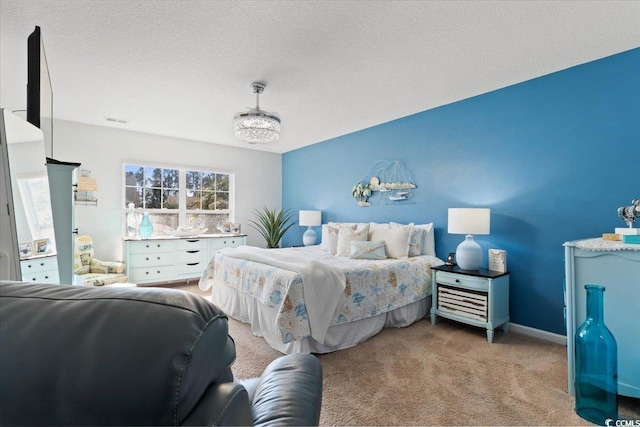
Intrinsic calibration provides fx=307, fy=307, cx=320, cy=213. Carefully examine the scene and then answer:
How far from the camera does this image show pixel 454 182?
3.62 metres

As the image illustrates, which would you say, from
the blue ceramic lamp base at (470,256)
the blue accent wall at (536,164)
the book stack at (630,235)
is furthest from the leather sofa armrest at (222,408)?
the blue accent wall at (536,164)

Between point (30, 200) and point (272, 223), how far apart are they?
444cm

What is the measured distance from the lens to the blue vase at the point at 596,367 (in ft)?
5.69

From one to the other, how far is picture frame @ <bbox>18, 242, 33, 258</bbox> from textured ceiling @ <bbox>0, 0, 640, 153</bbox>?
1.57 metres

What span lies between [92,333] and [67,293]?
129mm

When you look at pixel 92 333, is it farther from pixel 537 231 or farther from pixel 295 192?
pixel 295 192

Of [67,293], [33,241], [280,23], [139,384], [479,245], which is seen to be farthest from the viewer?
[479,245]

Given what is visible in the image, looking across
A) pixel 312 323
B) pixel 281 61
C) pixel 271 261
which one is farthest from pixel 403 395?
pixel 281 61

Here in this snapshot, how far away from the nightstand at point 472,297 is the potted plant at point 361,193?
1.67m

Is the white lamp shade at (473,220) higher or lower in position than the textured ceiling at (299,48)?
lower

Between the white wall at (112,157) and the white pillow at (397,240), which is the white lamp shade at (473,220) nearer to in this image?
the white pillow at (397,240)

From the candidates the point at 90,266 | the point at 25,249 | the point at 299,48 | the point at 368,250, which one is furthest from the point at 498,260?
the point at 90,266

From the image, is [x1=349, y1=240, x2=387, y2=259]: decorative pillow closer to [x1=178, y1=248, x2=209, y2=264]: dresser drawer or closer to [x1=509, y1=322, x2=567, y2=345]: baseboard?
[x1=509, y1=322, x2=567, y2=345]: baseboard

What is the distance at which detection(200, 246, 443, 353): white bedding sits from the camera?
7.98ft
